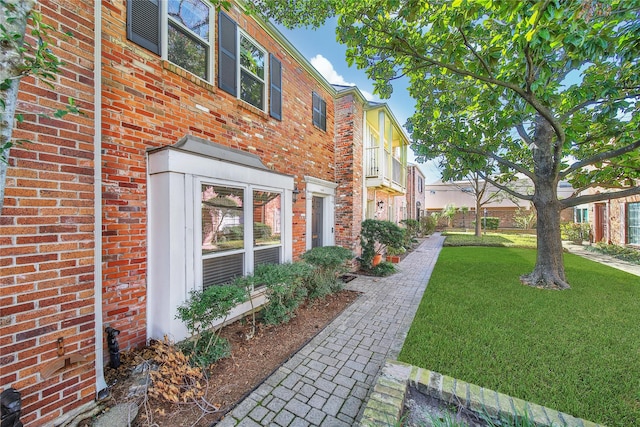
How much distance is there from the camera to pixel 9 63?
153 cm

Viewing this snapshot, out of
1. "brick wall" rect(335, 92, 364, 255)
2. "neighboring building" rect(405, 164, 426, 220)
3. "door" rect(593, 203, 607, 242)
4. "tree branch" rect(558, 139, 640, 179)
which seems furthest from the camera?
"neighboring building" rect(405, 164, 426, 220)

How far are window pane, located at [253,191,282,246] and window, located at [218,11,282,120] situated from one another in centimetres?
201

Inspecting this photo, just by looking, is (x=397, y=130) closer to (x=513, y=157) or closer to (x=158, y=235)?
(x=513, y=157)

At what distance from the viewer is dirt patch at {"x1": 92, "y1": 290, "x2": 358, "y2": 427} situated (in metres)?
2.47

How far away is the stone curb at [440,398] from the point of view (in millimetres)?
2074

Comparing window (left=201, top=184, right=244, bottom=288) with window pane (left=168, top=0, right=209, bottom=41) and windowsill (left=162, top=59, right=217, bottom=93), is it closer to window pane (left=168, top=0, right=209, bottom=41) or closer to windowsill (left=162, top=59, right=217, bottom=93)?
windowsill (left=162, top=59, right=217, bottom=93)

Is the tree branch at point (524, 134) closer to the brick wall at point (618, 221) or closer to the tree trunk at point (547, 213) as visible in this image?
the tree trunk at point (547, 213)

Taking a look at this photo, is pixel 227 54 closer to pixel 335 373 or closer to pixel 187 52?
pixel 187 52

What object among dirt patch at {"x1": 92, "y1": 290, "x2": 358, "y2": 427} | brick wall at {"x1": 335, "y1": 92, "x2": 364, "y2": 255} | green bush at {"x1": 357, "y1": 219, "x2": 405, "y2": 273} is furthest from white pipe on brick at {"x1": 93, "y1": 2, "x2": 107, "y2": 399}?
green bush at {"x1": 357, "y1": 219, "x2": 405, "y2": 273}

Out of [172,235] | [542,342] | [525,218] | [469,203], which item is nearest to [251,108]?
[172,235]

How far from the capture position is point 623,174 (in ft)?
23.9

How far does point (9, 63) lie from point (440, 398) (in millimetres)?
4299

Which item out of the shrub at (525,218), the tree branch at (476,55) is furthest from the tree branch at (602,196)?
the shrub at (525,218)

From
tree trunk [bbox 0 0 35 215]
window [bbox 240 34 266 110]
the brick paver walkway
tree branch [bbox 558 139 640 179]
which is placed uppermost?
window [bbox 240 34 266 110]
